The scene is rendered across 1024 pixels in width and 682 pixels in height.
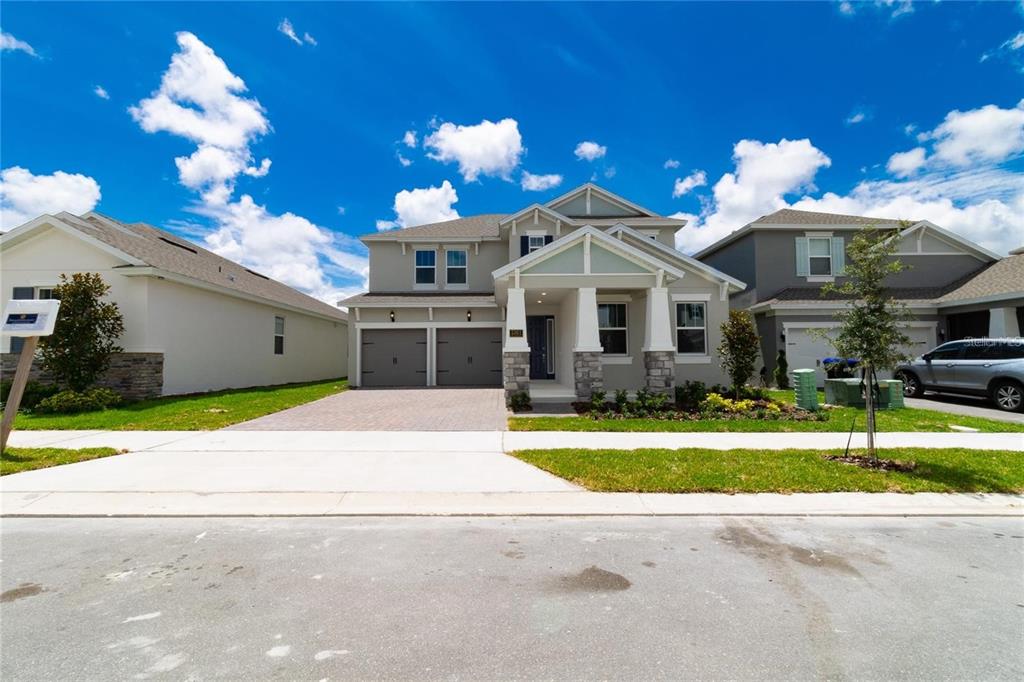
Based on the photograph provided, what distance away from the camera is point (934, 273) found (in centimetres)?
1939

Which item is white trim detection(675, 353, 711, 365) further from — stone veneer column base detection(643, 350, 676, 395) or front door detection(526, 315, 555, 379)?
front door detection(526, 315, 555, 379)

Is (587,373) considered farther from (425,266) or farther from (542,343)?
(425,266)

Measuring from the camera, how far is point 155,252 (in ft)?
51.6

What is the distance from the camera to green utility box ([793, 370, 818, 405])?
11977mm

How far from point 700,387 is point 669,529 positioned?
9.42m

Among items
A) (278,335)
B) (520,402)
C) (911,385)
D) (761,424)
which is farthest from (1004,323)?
(278,335)

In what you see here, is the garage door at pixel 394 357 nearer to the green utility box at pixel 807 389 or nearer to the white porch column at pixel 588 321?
the white porch column at pixel 588 321

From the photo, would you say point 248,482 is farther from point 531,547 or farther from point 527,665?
point 527,665

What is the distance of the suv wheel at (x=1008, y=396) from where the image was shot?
1208 centimetres

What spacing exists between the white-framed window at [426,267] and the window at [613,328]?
8.21m

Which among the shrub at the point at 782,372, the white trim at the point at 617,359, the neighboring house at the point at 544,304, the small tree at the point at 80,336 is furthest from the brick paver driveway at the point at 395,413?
the shrub at the point at 782,372

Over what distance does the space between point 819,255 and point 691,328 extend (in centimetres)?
819

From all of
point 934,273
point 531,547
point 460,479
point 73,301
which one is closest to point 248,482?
point 460,479

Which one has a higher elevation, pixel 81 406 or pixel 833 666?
pixel 81 406
